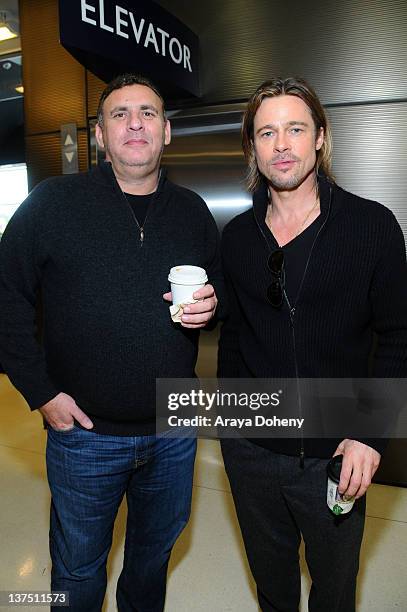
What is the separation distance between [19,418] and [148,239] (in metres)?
3.10

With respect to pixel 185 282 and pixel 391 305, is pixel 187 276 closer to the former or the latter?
pixel 185 282

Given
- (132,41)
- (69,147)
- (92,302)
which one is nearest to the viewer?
(92,302)

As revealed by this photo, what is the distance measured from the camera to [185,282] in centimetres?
129

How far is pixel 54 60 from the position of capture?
11.6ft

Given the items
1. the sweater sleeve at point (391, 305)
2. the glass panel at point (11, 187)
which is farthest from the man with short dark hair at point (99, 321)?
the glass panel at point (11, 187)

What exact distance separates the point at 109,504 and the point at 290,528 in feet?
1.95

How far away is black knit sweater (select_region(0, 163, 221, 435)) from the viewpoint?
1.42 meters

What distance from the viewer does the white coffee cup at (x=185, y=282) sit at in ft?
4.27

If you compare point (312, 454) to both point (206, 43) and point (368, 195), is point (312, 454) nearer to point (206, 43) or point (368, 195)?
point (368, 195)

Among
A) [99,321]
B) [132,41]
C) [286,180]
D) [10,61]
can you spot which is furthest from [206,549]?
[10,61]

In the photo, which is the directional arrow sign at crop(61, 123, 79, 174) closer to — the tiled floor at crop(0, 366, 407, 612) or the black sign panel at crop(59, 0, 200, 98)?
the black sign panel at crop(59, 0, 200, 98)

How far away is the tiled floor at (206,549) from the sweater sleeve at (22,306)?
1154 millimetres

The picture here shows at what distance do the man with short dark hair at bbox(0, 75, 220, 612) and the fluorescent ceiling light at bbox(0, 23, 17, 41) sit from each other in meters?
3.55

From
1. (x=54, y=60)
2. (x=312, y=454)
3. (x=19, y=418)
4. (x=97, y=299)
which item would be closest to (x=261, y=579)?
(x=312, y=454)
